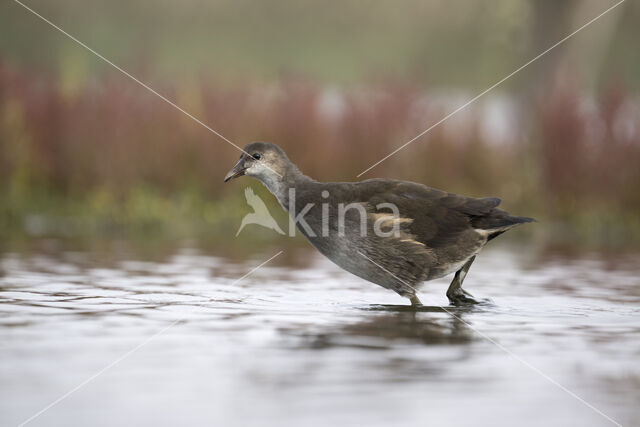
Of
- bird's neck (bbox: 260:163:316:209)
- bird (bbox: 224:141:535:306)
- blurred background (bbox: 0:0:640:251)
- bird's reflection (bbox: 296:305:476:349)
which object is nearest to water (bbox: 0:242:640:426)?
bird's reflection (bbox: 296:305:476:349)

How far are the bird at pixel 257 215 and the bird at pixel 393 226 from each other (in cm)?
656

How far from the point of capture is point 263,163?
8.79 metres

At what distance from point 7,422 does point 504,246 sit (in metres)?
10.2

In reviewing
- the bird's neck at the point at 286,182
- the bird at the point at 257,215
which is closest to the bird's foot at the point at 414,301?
the bird's neck at the point at 286,182

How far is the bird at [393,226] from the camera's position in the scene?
26.6ft

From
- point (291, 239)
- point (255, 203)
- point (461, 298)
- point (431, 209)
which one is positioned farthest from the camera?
point (255, 203)

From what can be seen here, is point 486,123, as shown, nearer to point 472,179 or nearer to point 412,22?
point 472,179

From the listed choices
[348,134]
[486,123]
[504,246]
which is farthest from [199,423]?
[486,123]

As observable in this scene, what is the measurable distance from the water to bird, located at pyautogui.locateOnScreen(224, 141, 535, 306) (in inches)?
11.9

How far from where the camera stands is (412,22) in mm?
33562

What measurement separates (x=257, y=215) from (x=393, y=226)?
7790mm

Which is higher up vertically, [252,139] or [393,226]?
[252,139]

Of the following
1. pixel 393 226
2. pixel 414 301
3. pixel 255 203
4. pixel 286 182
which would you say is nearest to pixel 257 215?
pixel 255 203

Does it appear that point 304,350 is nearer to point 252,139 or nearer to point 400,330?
point 400,330
